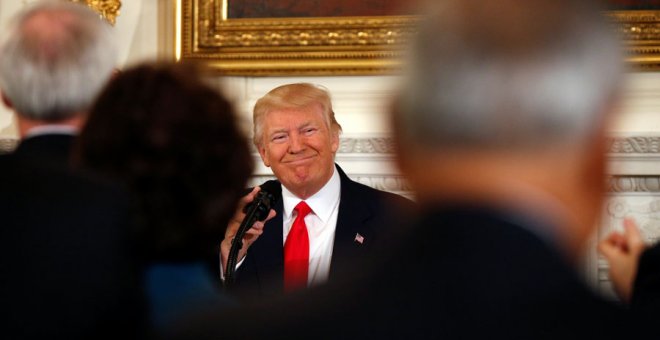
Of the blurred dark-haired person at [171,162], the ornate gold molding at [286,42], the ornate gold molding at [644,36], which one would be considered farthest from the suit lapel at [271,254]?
the blurred dark-haired person at [171,162]

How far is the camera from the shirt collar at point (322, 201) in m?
3.96

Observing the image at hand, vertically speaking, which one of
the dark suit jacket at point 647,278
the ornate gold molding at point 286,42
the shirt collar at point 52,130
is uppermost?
the shirt collar at point 52,130

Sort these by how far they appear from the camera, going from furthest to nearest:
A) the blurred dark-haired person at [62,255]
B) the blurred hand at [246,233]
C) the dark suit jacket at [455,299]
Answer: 1. the blurred hand at [246,233]
2. the blurred dark-haired person at [62,255]
3. the dark suit jacket at [455,299]

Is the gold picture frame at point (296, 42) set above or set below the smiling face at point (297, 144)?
above

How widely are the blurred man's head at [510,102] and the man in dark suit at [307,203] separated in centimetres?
235

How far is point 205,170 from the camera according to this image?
155 centimetres

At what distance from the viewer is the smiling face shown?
13.5 ft

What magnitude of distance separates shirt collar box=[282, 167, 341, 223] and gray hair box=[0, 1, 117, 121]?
2.10 metres

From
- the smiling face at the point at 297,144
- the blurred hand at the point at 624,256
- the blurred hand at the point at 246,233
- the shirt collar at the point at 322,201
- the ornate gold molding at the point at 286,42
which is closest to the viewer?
the blurred hand at the point at 624,256

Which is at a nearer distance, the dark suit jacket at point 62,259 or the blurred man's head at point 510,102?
the blurred man's head at point 510,102

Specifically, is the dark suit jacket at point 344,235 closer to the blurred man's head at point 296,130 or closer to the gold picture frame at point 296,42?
the blurred man's head at point 296,130

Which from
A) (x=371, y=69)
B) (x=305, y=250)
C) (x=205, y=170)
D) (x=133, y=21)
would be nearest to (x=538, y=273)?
(x=205, y=170)

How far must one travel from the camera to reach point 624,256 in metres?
1.59

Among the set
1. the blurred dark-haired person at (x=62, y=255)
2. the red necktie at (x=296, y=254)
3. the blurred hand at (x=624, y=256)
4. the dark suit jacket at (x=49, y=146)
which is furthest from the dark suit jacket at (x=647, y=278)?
the red necktie at (x=296, y=254)
